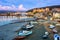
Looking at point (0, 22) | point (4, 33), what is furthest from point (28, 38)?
point (0, 22)

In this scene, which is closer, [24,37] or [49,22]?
[24,37]

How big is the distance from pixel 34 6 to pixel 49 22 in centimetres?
41

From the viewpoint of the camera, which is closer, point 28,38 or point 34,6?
point 28,38

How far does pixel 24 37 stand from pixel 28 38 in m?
0.07

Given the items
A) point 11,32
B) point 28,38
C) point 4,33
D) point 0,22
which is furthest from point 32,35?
point 0,22

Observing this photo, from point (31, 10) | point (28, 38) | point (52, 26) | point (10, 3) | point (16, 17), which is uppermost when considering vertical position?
point (10, 3)

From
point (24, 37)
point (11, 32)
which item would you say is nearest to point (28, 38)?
point (24, 37)

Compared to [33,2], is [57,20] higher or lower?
lower

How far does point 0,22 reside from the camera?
6.25ft

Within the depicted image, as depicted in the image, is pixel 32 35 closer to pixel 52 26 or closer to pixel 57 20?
pixel 52 26

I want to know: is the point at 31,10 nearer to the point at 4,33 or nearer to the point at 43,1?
the point at 43,1

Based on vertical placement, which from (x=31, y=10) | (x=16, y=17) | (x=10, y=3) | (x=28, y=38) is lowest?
(x=28, y=38)

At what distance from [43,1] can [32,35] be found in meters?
0.67

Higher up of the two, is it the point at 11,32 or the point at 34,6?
Result: the point at 34,6
